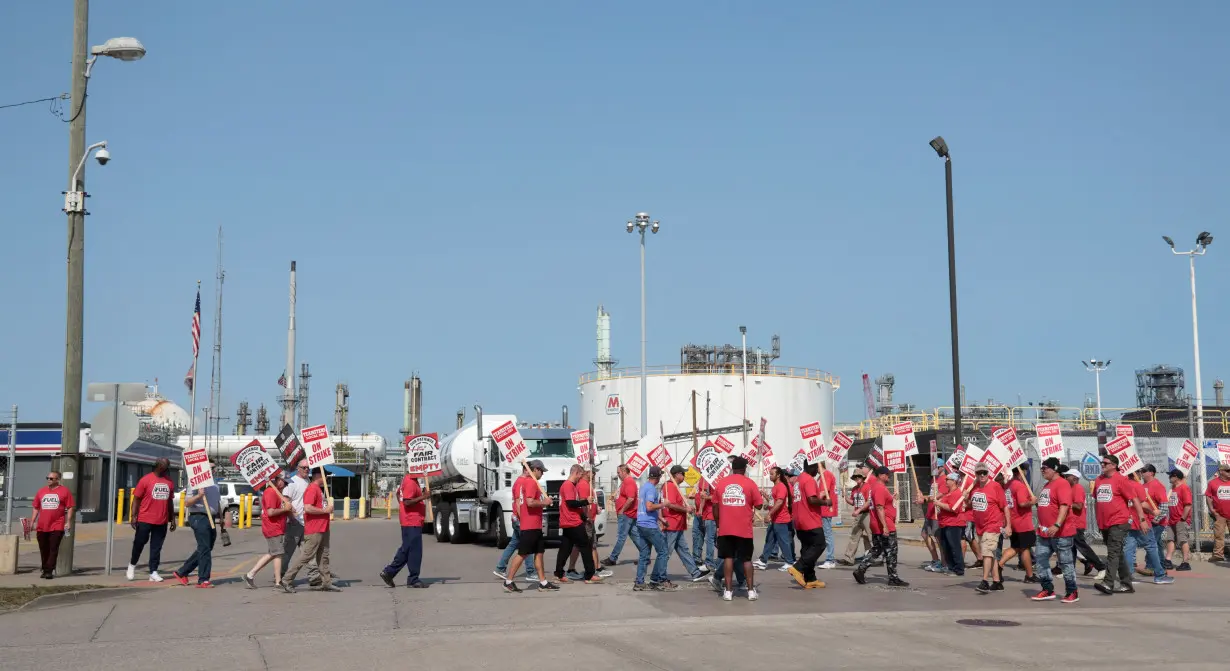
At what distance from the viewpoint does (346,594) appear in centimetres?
1512

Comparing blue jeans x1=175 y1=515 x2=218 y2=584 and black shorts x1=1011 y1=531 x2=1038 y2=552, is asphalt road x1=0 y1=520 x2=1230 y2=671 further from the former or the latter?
black shorts x1=1011 y1=531 x2=1038 y2=552

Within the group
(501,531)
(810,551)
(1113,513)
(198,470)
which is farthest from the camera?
(501,531)

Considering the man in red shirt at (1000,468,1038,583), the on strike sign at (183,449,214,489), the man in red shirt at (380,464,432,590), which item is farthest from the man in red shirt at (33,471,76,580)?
the man in red shirt at (1000,468,1038,583)

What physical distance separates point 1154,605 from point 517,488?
8.36 m

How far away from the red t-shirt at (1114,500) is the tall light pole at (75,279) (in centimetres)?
1460

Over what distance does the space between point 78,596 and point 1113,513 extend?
13.3m

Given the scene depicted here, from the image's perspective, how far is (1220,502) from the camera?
18.7m

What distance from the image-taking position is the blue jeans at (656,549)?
1542 cm

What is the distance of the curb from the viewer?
44.2 feet

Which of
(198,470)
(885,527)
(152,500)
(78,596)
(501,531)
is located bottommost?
(501,531)

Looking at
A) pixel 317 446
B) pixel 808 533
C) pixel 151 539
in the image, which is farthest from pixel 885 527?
pixel 151 539

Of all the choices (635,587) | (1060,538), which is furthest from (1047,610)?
(635,587)

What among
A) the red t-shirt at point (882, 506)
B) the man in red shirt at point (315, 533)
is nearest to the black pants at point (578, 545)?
the man in red shirt at point (315, 533)

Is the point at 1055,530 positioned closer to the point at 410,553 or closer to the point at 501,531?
the point at 410,553
